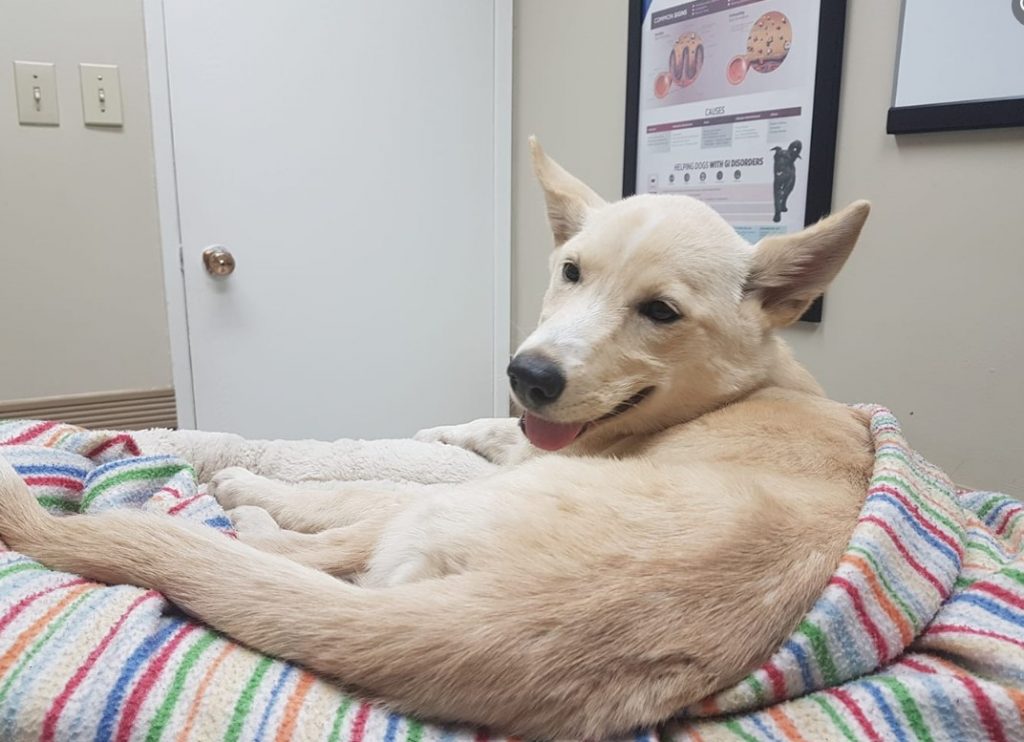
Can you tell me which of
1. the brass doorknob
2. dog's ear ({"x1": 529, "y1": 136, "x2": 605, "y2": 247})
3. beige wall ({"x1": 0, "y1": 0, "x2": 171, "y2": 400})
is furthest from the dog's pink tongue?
beige wall ({"x1": 0, "y1": 0, "x2": 171, "y2": 400})

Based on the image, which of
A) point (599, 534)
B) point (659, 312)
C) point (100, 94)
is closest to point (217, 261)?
point (100, 94)

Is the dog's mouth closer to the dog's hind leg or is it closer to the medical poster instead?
the dog's hind leg

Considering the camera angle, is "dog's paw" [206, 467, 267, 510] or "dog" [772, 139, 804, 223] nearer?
"dog's paw" [206, 467, 267, 510]

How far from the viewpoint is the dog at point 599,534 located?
2.22ft

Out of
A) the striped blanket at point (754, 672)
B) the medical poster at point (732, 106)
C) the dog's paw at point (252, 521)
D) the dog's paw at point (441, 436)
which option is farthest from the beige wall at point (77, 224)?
the striped blanket at point (754, 672)

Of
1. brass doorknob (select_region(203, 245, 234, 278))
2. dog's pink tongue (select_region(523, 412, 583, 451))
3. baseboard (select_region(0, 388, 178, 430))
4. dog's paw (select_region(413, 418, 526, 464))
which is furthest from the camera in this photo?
brass doorknob (select_region(203, 245, 234, 278))

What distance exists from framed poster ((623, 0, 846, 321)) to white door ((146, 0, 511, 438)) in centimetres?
84

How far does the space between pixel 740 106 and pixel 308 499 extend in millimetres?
1671

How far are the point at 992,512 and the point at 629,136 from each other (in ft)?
5.70

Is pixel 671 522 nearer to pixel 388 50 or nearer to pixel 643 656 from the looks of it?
pixel 643 656

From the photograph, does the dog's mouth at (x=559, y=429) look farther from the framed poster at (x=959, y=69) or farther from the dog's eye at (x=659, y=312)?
the framed poster at (x=959, y=69)

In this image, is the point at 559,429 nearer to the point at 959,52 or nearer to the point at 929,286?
the point at 929,286

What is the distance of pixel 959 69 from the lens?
1556 millimetres

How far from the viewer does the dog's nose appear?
1.13m
